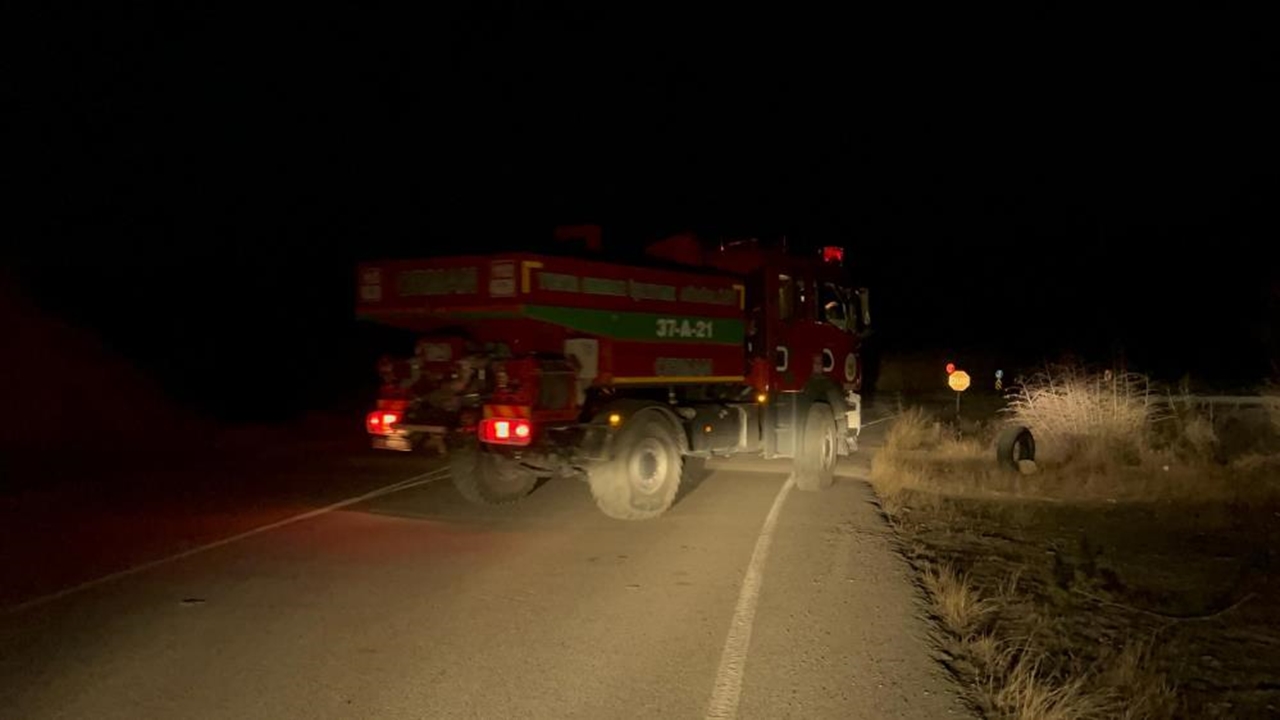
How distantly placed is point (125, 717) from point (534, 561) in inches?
161

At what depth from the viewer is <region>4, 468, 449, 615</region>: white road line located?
7.61 m

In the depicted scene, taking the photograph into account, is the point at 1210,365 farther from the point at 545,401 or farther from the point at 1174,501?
the point at 545,401

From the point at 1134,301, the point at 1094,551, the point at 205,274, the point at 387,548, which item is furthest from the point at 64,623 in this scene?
the point at 1134,301

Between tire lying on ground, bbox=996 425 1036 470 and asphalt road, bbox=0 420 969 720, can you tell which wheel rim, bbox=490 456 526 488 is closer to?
asphalt road, bbox=0 420 969 720

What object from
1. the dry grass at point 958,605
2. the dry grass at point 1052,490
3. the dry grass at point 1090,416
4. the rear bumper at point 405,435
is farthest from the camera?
the dry grass at point 1090,416

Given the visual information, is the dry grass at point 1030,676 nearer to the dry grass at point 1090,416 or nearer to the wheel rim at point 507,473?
the wheel rim at point 507,473

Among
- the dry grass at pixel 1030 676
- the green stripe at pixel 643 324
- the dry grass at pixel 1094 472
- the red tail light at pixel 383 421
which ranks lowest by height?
the dry grass at pixel 1030 676

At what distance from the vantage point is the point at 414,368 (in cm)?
1155

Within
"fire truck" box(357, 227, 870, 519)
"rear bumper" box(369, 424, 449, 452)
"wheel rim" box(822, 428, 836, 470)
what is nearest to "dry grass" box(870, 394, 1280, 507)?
"wheel rim" box(822, 428, 836, 470)

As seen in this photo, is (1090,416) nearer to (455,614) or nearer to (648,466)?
(648,466)

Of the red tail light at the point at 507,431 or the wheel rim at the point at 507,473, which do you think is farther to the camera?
the wheel rim at the point at 507,473

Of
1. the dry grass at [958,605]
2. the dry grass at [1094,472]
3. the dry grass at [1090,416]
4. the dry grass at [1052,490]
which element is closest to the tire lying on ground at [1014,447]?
the dry grass at [1094,472]

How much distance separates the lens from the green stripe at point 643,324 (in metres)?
10.6

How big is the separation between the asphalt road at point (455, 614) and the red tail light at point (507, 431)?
3.03 ft
